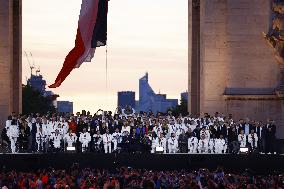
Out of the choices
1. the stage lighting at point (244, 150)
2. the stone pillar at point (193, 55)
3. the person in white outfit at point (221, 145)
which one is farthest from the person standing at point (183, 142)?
the stone pillar at point (193, 55)

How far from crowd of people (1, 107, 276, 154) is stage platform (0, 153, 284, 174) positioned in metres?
2.31

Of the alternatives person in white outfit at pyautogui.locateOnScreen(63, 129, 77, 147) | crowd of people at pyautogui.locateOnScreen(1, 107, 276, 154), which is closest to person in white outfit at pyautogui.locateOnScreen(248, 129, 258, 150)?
crowd of people at pyautogui.locateOnScreen(1, 107, 276, 154)

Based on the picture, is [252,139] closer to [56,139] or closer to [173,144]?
[173,144]

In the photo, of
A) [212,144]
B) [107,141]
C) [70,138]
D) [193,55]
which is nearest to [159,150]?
[212,144]

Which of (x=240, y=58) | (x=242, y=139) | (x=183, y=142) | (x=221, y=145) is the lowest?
(x=221, y=145)

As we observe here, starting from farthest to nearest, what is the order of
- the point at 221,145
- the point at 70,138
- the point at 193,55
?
the point at 193,55 → the point at 70,138 → the point at 221,145

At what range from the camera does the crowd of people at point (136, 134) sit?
181 feet

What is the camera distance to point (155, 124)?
56.4 m

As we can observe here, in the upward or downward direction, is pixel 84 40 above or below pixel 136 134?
above

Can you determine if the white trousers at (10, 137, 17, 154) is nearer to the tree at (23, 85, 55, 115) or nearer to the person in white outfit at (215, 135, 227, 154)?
the person in white outfit at (215, 135, 227, 154)

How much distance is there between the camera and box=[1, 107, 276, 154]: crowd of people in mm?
55188

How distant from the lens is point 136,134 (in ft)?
182

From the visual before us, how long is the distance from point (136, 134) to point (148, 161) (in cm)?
379

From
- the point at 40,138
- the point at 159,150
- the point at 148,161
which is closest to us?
the point at 148,161
